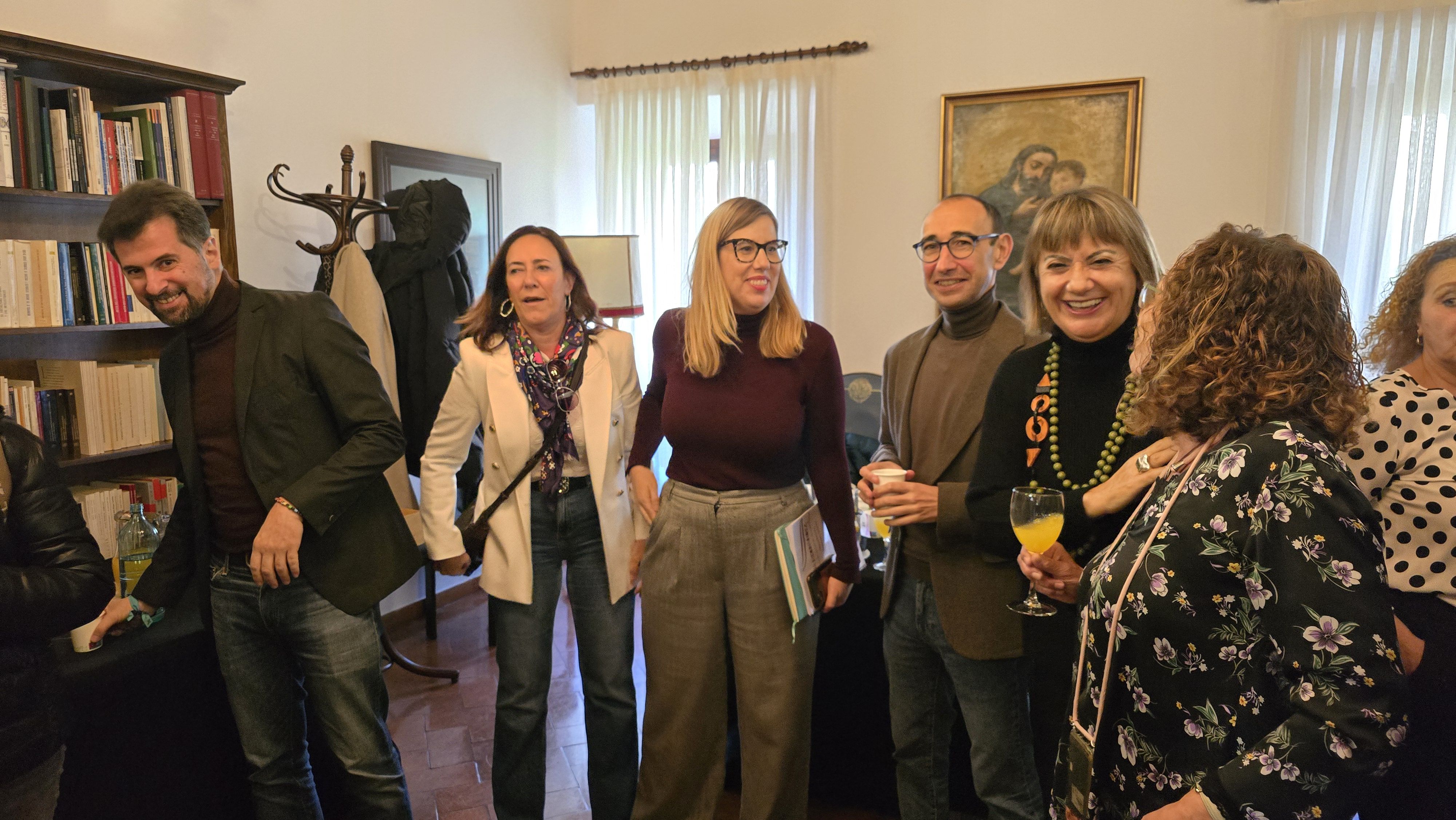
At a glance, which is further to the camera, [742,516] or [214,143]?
[214,143]

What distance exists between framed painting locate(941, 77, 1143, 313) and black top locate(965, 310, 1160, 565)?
9.06 feet

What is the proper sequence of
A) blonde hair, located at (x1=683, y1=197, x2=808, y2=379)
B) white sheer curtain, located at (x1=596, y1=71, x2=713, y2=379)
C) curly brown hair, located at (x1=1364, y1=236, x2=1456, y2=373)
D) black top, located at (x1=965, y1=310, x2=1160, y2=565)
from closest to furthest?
black top, located at (x1=965, y1=310, x2=1160, y2=565), curly brown hair, located at (x1=1364, y1=236, x2=1456, y2=373), blonde hair, located at (x1=683, y1=197, x2=808, y2=379), white sheer curtain, located at (x1=596, y1=71, x2=713, y2=379)

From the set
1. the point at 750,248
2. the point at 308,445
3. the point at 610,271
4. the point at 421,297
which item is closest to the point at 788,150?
the point at 610,271

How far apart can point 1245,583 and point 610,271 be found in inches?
128

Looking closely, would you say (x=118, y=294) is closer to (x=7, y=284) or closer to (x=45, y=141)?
(x=7, y=284)

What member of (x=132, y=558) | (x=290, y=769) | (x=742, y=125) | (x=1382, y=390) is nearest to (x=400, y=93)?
(x=742, y=125)

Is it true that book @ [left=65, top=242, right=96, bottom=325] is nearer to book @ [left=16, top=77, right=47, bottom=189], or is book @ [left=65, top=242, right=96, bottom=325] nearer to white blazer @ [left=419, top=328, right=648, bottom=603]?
book @ [left=16, top=77, right=47, bottom=189]

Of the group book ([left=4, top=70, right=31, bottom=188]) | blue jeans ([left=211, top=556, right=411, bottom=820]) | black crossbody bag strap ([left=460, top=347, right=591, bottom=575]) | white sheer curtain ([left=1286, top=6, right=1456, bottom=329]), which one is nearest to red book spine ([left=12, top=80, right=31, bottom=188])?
book ([left=4, top=70, right=31, bottom=188])

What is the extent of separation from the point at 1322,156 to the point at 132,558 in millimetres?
4752

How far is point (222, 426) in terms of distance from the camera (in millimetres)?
1850

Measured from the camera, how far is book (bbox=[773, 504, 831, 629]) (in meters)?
1.87

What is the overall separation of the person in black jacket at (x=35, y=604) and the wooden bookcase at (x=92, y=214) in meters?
1.09

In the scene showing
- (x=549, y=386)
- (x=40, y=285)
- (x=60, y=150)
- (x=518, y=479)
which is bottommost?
(x=518, y=479)

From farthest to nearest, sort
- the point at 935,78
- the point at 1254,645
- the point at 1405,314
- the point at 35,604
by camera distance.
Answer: the point at 935,78, the point at 1405,314, the point at 35,604, the point at 1254,645
